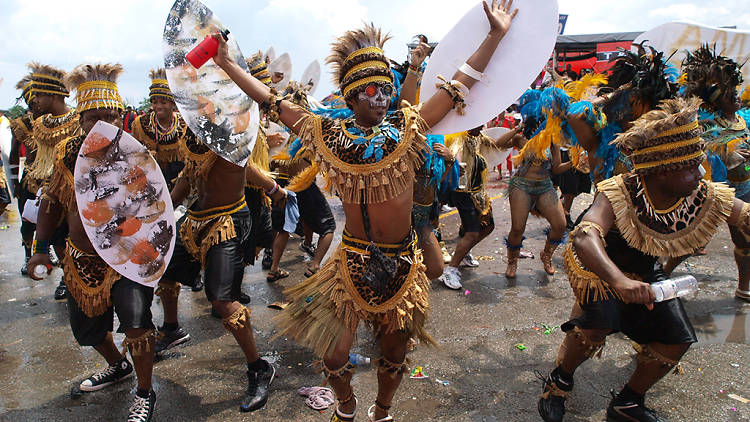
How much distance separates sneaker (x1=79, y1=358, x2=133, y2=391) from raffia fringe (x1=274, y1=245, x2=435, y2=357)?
164cm

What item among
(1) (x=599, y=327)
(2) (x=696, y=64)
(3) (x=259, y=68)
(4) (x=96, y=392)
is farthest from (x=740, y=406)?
(3) (x=259, y=68)

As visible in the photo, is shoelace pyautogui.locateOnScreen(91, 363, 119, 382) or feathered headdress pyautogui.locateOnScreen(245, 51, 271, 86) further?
feathered headdress pyautogui.locateOnScreen(245, 51, 271, 86)

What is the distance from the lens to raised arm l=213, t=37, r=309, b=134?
8.73 ft

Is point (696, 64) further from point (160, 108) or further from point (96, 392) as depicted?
point (96, 392)

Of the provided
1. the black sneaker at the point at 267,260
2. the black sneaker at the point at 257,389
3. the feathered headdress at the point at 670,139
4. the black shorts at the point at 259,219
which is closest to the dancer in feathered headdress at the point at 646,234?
the feathered headdress at the point at 670,139

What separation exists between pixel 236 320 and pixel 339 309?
972mm

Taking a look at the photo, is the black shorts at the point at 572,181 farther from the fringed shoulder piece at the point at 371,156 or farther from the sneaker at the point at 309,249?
the fringed shoulder piece at the point at 371,156

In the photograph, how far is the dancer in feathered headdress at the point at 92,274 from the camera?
3010 mm

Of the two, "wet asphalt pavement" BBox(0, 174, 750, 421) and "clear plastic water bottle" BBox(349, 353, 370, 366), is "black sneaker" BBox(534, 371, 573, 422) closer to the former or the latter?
"wet asphalt pavement" BBox(0, 174, 750, 421)

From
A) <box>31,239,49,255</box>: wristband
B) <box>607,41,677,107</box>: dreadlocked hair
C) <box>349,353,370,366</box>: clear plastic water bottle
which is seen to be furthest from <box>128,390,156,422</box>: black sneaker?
<box>607,41,677,107</box>: dreadlocked hair

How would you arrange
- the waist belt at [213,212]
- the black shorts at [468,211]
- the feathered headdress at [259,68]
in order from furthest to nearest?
the black shorts at [468,211] < the feathered headdress at [259,68] < the waist belt at [213,212]

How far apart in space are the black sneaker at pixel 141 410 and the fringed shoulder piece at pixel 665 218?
3049mm

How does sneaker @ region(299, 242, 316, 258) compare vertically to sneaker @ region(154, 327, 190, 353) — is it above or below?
above

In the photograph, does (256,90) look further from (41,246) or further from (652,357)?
(652,357)
